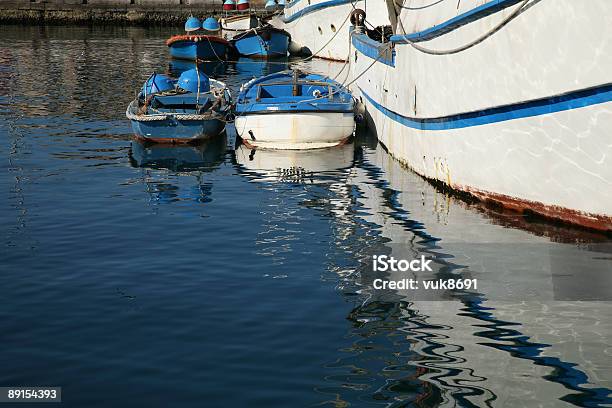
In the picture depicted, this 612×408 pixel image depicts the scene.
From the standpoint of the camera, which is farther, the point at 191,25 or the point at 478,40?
the point at 191,25

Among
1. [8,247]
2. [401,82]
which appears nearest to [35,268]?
[8,247]

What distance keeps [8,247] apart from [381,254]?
19.2 feet

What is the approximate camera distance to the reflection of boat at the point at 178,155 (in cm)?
2078

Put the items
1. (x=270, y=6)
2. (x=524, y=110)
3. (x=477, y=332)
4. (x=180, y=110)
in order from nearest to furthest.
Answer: (x=477, y=332)
(x=524, y=110)
(x=180, y=110)
(x=270, y=6)

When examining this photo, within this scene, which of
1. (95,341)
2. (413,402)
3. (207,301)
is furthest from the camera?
(207,301)

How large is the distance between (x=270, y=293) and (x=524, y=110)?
16.9ft

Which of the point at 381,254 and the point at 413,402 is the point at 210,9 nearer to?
the point at 381,254

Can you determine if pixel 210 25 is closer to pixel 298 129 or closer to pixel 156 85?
pixel 156 85

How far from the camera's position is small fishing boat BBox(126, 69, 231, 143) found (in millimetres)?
22547

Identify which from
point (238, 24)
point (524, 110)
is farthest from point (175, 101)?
point (238, 24)

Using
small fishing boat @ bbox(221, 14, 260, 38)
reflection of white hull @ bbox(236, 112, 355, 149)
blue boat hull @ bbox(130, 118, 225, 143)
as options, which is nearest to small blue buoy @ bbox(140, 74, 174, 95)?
blue boat hull @ bbox(130, 118, 225, 143)

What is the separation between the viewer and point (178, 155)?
72.3 ft

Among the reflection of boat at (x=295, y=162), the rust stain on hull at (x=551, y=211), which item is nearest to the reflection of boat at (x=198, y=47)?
the reflection of boat at (x=295, y=162)

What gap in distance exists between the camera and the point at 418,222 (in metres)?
15.5
